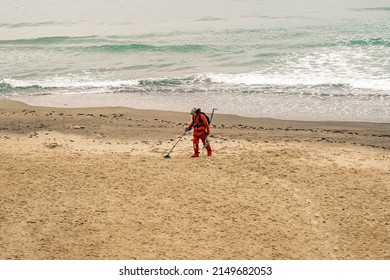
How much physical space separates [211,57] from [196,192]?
52.9 ft

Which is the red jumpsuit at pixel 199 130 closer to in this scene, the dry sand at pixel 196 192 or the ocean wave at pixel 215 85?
the dry sand at pixel 196 192

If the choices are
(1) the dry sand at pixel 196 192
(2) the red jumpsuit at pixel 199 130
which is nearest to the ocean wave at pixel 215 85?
(1) the dry sand at pixel 196 192

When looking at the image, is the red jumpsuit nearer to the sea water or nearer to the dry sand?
the dry sand

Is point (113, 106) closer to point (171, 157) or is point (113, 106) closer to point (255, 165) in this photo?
point (171, 157)

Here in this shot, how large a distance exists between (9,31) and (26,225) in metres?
30.5

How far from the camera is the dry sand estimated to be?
7.93 m

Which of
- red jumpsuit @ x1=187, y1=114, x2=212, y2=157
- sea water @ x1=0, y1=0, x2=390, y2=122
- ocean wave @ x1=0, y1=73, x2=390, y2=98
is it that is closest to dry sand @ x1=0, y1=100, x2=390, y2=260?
red jumpsuit @ x1=187, y1=114, x2=212, y2=157

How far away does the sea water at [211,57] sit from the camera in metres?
17.2

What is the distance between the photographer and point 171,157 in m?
11.6

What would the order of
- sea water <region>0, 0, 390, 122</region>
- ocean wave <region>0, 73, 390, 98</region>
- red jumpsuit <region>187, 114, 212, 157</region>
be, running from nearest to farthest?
red jumpsuit <region>187, 114, 212, 157</region>
sea water <region>0, 0, 390, 122</region>
ocean wave <region>0, 73, 390, 98</region>

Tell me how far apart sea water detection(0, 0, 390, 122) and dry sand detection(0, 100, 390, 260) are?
3.24 meters

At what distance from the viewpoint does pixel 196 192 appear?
9.68 metres

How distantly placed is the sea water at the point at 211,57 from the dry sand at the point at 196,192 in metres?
3.24

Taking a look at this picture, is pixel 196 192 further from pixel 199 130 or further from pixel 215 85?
pixel 215 85
